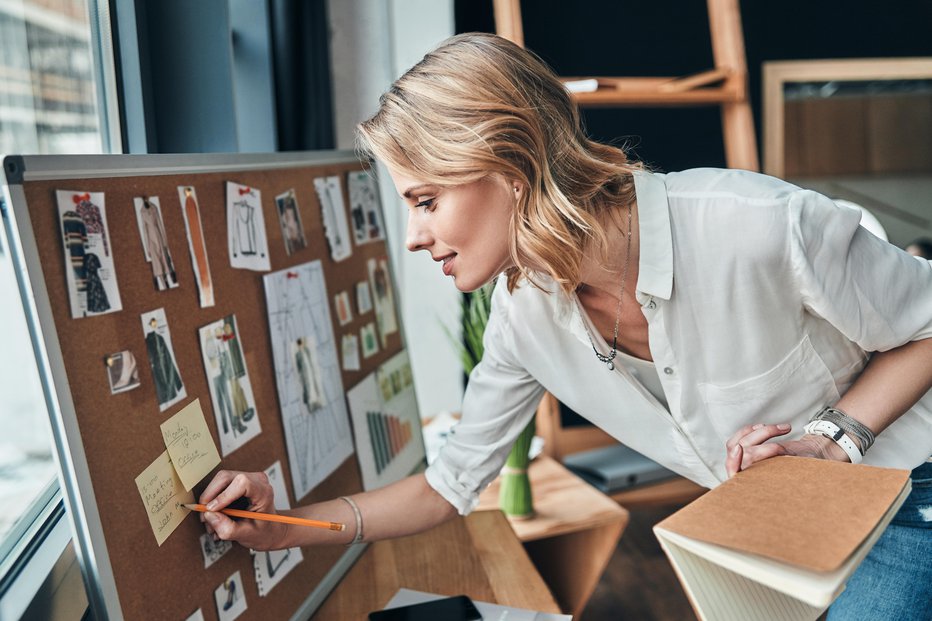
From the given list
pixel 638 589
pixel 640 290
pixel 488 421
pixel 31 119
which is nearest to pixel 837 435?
pixel 640 290

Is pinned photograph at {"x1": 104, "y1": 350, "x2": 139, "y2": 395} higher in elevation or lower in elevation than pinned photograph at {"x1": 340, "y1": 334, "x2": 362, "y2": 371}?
higher

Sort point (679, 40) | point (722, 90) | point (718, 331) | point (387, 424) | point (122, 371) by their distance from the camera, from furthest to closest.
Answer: point (679, 40), point (722, 90), point (387, 424), point (718, 331), point (122, 371)

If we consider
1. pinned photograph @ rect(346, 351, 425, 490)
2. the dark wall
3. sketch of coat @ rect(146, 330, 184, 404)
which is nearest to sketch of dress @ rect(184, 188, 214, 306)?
sketch of coat @ rect(146, 330, 184, 404)

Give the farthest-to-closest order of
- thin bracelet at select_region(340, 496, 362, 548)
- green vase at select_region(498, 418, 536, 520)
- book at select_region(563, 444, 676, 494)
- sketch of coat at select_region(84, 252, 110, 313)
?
1. book at select_region(563, 444, 676, 494)
2. green vase at select_region(498, 418, 536, 520)
3. thin bracelet at select_region(340, 496, 362, 548)
4. sketch of coat at select_region(84, 252, 110, 313)

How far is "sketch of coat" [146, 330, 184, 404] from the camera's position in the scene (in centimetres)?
87

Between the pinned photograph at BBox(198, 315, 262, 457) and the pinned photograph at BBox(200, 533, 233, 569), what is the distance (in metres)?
0.10

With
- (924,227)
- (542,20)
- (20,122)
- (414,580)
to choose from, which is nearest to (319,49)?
(542,20)

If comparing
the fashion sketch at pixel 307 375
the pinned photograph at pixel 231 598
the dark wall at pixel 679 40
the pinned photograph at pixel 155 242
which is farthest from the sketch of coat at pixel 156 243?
the dark wall at pixel 679 40

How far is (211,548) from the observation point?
95 cm

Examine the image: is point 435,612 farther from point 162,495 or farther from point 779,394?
point 779,394

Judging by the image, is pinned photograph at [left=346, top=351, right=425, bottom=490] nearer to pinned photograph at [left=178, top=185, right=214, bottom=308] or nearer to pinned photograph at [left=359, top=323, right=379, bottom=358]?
pinned photograph at [left=359, top=323, right=379, bottom=358]

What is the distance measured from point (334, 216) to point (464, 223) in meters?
0.43

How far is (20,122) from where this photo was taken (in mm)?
1215

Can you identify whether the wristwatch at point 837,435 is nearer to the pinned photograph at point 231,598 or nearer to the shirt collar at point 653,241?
the shirt collar at point 653,241
